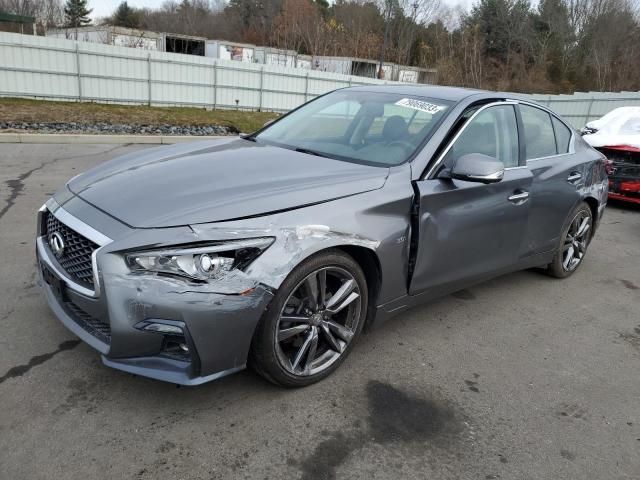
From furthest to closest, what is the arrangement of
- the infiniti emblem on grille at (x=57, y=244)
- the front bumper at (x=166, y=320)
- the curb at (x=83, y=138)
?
the curb at (x=83, y=138), the infiniti emblem on grille at (x=57, y=244), the front bumper at (x=166, y=320)

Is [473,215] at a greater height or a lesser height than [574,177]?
lesser

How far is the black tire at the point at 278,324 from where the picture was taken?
8.16 feet

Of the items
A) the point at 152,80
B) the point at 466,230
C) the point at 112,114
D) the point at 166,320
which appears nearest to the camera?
the point at 166,320

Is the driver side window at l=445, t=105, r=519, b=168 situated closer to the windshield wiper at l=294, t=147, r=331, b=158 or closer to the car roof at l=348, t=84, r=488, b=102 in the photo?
the car roof at l=348, t=84, r=488, b=102

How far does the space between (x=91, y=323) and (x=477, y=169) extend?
227cm

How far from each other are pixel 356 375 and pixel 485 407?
72cm

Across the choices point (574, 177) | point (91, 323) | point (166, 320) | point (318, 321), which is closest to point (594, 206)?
point (574, 177)

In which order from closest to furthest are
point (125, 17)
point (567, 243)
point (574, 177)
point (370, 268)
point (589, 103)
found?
point (370, 268) → point (574, 177) → point (567, 243) → point (589, 103) → point (125, 17)

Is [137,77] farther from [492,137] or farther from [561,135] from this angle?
[492,137]

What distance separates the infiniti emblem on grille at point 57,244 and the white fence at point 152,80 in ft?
58.8

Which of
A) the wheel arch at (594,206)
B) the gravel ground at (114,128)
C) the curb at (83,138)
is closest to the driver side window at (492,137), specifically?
the wheel arch at (594,206)

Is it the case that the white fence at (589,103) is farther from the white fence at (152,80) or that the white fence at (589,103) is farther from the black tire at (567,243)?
the black tire at (567,243)

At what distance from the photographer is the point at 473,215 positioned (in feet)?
11.1

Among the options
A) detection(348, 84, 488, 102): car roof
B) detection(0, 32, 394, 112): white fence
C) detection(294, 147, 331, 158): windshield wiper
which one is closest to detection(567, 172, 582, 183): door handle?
detection(348, 84, 488, 102): car roof
